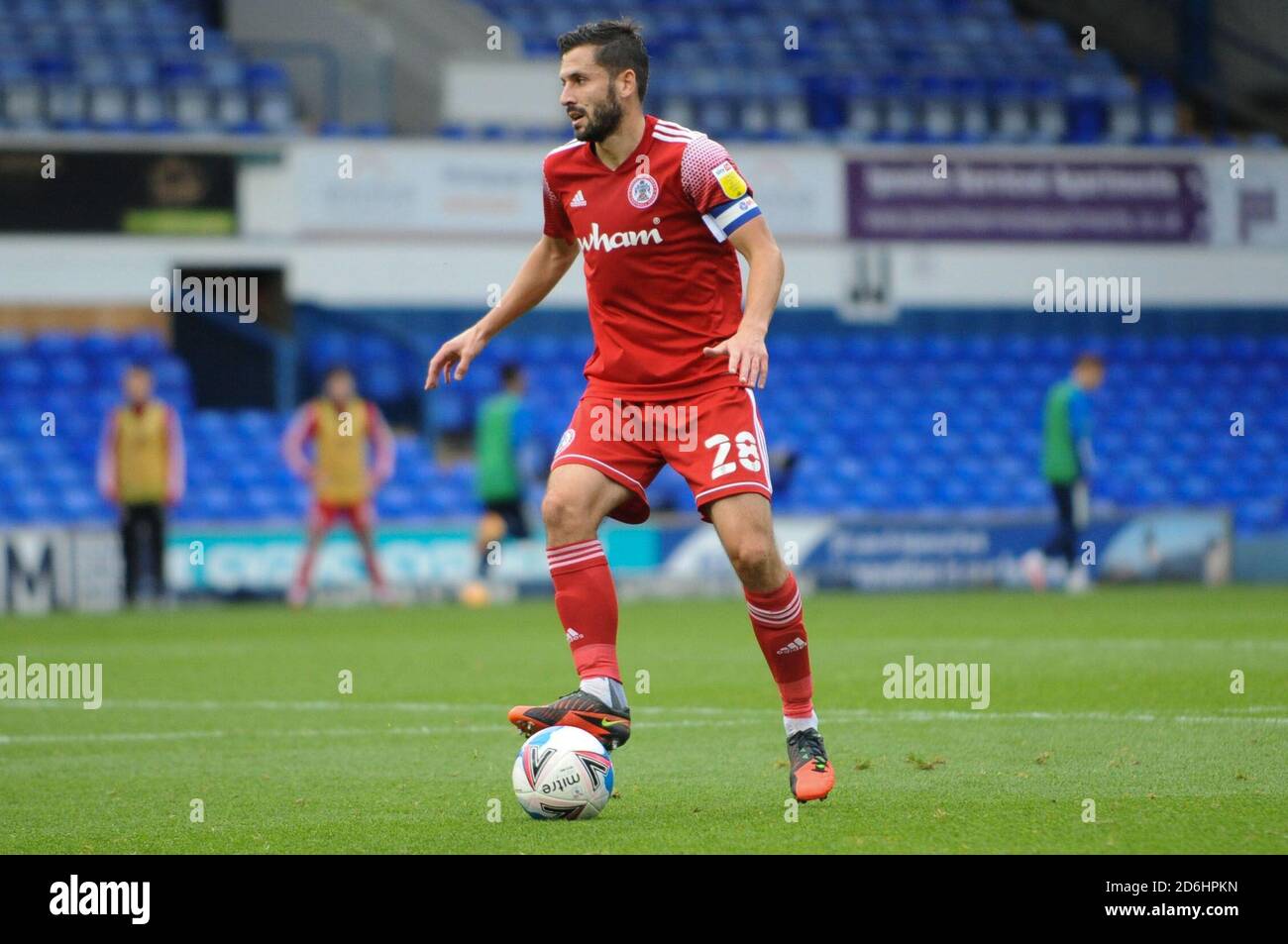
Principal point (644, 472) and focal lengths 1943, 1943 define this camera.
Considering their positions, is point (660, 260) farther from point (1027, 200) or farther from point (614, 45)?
point (1027, 200)

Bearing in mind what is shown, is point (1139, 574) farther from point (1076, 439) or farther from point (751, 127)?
point (751, 127)

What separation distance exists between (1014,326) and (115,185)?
38.2 ft

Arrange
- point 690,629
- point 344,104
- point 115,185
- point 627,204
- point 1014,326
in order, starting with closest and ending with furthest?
point 627,204, point 690,629, point 115,185, point 344,104, point 1014,326

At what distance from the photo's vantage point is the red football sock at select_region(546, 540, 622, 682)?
586 centimetres

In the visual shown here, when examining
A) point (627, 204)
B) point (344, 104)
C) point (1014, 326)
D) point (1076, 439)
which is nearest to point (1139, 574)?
point (1076, 439)

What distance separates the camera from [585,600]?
19.3 feet

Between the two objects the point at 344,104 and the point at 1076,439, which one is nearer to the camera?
the point at 1076,439

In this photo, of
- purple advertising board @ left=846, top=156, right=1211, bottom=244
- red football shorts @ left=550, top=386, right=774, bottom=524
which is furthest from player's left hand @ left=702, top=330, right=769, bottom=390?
purple advertising board @ left=846, top=156, right=1211, bottom=244

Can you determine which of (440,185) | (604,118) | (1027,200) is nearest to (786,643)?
(604,118)

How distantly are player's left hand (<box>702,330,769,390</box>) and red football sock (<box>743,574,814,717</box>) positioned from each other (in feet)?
2.32

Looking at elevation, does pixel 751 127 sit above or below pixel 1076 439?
above

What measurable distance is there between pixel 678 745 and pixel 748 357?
6.79ft

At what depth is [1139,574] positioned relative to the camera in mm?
19062

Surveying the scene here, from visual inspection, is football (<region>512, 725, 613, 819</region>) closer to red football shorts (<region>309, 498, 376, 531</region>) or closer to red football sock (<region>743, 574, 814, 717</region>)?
red football sock (<region>743, 574, 814, 717</region>)
